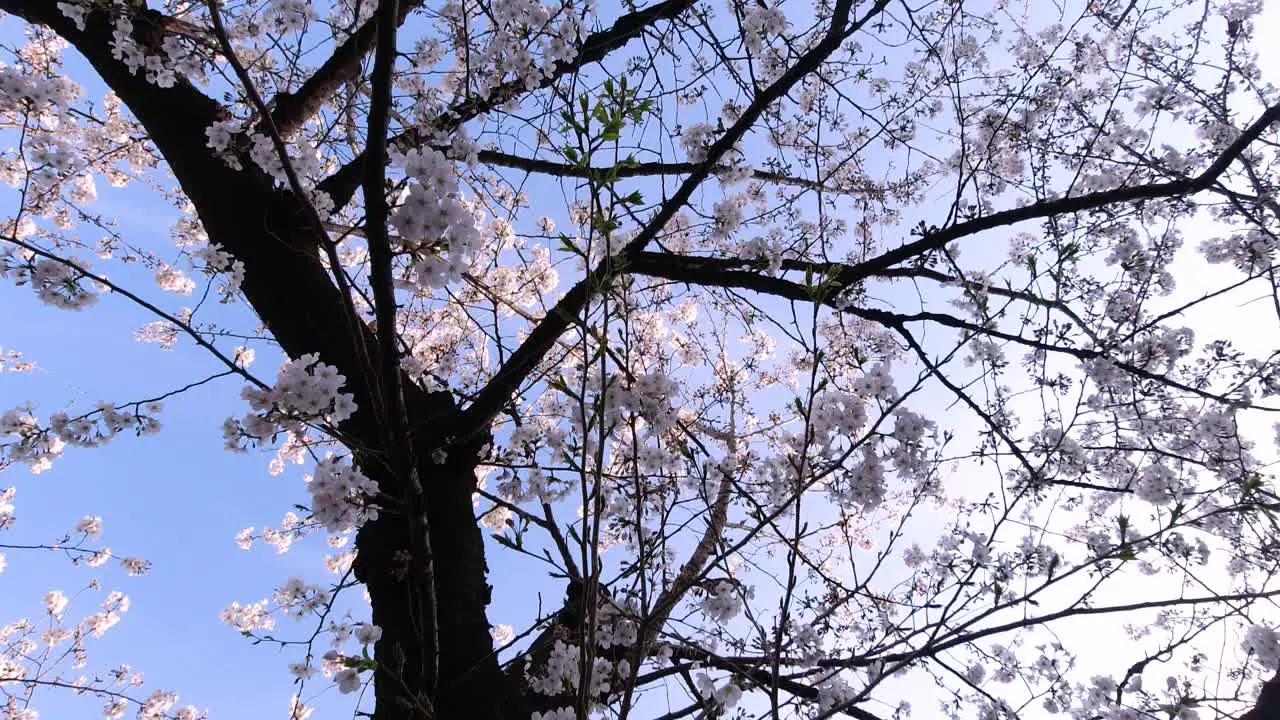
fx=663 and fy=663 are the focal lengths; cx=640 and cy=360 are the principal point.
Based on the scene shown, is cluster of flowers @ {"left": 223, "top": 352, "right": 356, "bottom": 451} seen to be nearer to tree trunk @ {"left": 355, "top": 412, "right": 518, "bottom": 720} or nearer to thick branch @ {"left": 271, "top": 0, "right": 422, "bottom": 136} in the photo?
tree trunk @ {"left": 355, "top": 412, "right": 518, "bottom": 720}

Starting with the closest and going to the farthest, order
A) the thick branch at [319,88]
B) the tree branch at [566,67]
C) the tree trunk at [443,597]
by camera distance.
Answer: the tree trunk at [443,597] < the tree branch at [566,67] < the thick branch at [319,88]

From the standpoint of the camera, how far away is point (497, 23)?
9.73ft

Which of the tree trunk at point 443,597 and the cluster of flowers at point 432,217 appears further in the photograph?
the tree trunk at point 443,597

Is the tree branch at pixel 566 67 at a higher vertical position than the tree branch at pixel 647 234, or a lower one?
higher

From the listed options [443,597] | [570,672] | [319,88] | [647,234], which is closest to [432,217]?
[647,234]

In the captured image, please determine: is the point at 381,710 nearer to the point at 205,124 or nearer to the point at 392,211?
the point at 392,211

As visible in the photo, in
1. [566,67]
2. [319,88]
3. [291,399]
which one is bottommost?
[291,399]

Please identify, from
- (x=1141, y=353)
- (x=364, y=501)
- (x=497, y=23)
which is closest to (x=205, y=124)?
(x=497, y=23)

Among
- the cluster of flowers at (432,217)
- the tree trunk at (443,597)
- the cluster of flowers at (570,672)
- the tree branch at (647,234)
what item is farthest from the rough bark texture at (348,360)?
the cluster of flowers at (432,217)

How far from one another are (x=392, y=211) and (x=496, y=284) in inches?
163

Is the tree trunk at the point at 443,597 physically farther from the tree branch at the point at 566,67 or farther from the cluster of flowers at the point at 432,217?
the tree branch at the point at 566,67

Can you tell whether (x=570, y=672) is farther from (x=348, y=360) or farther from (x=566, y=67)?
(x=566, y=67)

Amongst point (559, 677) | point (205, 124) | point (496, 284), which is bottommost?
point (559, 677)

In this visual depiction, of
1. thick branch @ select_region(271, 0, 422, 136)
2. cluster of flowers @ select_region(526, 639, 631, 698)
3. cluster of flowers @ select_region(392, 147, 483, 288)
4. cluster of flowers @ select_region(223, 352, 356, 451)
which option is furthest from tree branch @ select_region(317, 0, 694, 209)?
cluster of flowers @ select_region(526, 639, 631, 698)
